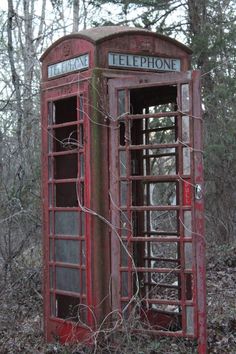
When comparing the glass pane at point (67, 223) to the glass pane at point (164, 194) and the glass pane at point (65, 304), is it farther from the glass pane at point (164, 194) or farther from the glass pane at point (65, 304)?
the glass pane at point (164, 194)

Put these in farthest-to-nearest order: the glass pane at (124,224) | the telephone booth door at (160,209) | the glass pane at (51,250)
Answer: the glass pane at (51,250) < the glass pane at (124,224) < the telephone booth door at (160,209)

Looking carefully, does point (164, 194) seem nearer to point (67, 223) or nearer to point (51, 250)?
point (51, 250)

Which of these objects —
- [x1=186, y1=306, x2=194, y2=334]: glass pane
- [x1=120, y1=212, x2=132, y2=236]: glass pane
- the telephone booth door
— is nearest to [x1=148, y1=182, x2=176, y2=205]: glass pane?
the telephone booth door

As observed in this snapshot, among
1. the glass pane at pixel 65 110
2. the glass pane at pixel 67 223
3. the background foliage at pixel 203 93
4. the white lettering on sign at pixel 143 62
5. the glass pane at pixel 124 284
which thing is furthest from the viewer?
the background foliage at pixel 203 93

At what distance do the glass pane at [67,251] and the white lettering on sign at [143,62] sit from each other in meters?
1.73

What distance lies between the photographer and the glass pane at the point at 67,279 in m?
5.72

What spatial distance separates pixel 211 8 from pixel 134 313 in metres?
9.91

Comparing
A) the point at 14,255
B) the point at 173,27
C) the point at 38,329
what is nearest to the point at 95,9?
the point at 173,27

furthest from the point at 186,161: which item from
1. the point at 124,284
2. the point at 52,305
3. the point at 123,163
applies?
the point at 52,305

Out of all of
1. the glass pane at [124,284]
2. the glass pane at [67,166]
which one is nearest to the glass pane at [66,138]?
the glass pane at [67,166]

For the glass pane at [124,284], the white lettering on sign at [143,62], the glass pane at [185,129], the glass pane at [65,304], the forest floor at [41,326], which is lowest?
the forest floor at [41,326]

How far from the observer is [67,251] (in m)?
5.84

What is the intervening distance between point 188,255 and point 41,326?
7.43ft

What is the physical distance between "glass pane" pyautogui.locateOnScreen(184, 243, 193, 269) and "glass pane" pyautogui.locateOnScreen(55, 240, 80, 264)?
3.62 feet
